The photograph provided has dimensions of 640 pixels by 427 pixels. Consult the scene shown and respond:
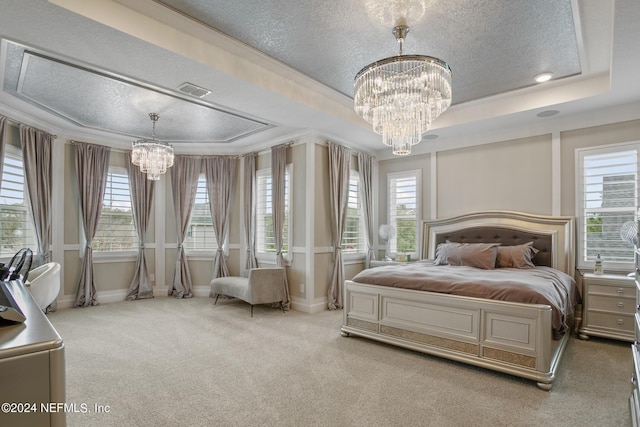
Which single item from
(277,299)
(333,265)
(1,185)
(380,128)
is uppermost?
(380,128)

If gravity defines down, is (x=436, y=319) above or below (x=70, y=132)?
below

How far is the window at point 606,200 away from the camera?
4.00 meters

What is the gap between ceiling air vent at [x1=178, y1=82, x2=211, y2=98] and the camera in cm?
345

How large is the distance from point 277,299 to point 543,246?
367 cm

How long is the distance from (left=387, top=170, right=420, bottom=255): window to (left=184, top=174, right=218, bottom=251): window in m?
3.33

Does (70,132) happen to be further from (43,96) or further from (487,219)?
(487,219)

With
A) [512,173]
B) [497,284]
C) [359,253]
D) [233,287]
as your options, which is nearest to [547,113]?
[512,173]

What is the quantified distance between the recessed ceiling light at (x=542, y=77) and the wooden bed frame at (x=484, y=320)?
1734mm

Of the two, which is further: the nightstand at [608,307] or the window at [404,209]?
the window at [404,209]

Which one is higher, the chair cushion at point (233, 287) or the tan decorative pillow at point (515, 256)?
the tan decorative pillow at point (515, 256)

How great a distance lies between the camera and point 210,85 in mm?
3451

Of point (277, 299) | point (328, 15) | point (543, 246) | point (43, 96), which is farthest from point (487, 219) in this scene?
point (43, 96)

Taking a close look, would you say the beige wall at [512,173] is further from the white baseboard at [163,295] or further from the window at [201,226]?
the window at [201,226]

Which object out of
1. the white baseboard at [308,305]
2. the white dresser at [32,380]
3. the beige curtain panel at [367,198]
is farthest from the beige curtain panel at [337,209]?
the white dresser at [32,380]
